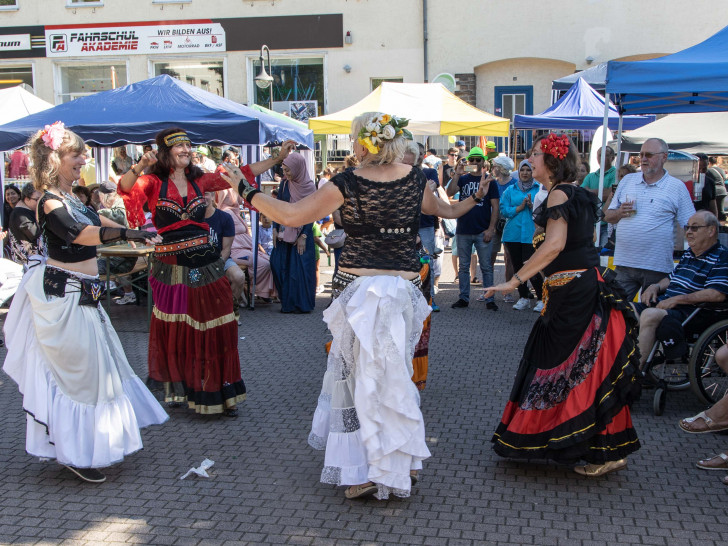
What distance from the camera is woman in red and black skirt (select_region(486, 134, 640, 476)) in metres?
4.15

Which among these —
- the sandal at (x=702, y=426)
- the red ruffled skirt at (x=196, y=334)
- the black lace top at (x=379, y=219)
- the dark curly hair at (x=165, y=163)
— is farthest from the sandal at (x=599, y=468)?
the dark curly hair at (x=165, y=163)

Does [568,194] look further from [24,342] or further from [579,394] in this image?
[24,342]

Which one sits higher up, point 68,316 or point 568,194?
point 568,194

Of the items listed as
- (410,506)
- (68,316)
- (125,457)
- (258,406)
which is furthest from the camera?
(258,406)

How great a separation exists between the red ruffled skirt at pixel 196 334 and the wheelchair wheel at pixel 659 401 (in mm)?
2980

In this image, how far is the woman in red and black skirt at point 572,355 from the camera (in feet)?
13.6

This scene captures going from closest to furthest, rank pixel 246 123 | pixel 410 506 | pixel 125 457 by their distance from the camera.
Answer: pixel 410 506, pixel 125 457, pixel 246 123

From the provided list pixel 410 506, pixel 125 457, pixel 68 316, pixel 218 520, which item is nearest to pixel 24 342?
pixel 68 316

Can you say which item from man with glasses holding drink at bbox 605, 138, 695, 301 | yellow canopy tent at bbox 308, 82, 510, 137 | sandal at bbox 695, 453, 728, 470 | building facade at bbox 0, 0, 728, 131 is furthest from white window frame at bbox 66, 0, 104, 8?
sandal at bbox 695, 453, 728, 470

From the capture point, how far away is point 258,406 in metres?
5.77

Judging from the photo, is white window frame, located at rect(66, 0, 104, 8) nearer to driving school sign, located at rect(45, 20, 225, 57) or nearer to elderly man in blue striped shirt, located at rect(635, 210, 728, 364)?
driving school sign, located at rect(45, 20, 225, 57)

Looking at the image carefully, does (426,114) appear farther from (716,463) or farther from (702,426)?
(716,463)

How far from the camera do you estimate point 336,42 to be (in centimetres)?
2019

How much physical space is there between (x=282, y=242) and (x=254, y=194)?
18.5 ft
